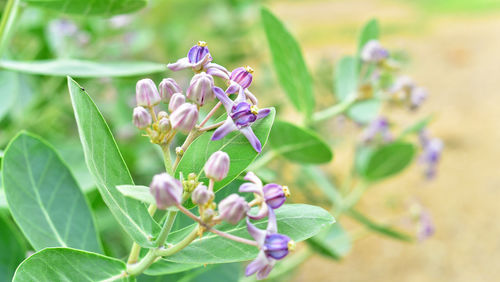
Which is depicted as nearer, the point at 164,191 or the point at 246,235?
the point at 164,191

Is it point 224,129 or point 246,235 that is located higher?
point 224,129

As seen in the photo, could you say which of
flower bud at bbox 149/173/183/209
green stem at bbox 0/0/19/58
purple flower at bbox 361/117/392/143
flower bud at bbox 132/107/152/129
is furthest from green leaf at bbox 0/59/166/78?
purple flower at bbox 361/117/392/143

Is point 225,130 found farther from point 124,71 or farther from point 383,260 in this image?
point 383,260

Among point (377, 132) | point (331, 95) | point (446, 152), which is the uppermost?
point (377, 132)

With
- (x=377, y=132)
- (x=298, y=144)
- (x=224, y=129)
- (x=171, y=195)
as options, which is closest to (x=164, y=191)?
(x=171, y=195)

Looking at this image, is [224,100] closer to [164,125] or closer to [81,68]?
[164,125]

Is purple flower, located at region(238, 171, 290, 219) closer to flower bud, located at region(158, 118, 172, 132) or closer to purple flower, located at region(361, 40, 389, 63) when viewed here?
flower bud, located at region(158, 118, 172, 132)
